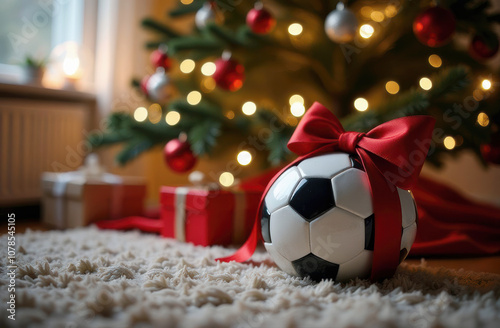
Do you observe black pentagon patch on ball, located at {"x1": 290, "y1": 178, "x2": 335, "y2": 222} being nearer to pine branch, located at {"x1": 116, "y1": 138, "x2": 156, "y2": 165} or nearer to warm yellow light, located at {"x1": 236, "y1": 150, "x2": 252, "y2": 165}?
warm yellow light, located at {"x1": 236, "y1": 150, "x2": 252, "y2": 165}

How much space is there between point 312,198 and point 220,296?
0.23 metres

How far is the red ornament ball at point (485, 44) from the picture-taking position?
3.46ft

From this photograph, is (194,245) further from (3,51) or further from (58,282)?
(3,51)

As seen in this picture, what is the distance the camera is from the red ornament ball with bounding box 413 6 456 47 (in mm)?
1010

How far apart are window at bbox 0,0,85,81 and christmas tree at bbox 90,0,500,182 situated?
0.63 m

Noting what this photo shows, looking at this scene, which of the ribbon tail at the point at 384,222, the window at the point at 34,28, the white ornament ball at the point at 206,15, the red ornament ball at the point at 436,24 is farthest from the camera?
the window at the point at 34,28

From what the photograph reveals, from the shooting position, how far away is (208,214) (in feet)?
3.56

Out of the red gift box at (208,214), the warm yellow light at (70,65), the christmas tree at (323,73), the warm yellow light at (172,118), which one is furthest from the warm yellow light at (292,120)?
the warm yellow light at (70,65)

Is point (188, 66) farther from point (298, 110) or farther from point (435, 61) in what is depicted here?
point (435, 61)

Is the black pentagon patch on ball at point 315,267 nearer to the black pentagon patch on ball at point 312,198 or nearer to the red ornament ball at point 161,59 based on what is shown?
the black pentagon patch on ball at point 312,198

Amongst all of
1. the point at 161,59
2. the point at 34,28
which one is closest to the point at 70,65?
the point at 34,28

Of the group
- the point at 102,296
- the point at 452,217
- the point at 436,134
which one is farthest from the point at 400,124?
the point at 452,217

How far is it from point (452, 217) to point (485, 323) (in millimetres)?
805

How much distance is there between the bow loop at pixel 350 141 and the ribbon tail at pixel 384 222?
0.05m
